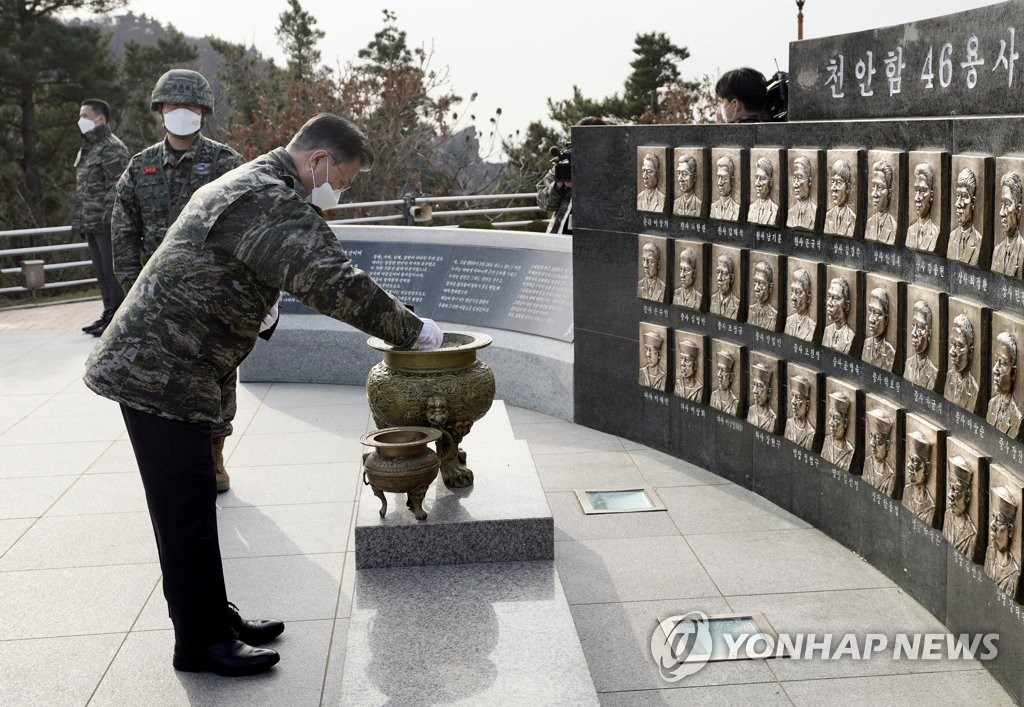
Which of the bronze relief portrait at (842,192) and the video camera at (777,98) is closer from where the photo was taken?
the bronze relief portrait at (842,192)

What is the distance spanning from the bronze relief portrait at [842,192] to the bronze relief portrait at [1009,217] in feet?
3.45

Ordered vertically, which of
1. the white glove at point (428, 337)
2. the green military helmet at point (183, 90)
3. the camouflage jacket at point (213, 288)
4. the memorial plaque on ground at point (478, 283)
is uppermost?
the green military helmet at point (183, 90)

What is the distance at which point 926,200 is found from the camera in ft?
14.0

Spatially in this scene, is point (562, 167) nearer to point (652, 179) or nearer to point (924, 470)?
point (652, 179)

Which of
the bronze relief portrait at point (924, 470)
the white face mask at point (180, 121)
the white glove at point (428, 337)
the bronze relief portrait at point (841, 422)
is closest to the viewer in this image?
the bronze relief portrait at point (924, 470)

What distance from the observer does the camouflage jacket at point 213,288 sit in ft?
12.5

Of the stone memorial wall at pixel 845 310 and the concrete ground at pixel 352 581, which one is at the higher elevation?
the stone memorial wall at pixel 845 310

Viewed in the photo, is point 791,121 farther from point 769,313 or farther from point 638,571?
point 638,571

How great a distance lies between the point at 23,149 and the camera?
26.7m

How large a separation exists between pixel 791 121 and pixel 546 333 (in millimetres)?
2982

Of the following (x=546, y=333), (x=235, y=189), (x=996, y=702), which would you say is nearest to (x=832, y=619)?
(x=996, y=702)

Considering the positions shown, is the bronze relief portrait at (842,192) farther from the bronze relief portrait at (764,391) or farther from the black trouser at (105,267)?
the black trouser at (105,267)

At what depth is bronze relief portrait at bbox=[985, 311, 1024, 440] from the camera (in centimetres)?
367

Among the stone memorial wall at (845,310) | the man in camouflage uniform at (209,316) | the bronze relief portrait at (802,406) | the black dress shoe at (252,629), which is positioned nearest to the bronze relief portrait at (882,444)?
the stone memorial wall at (845,310)
